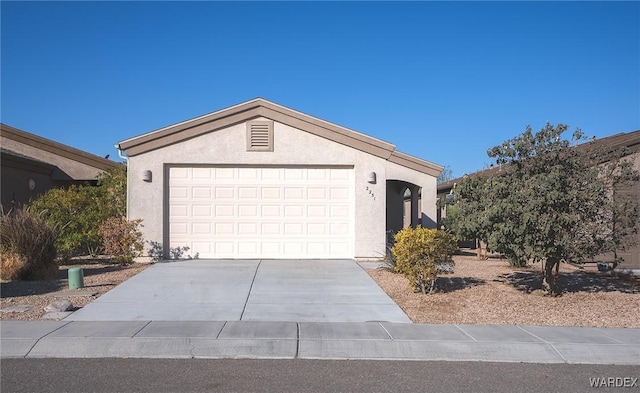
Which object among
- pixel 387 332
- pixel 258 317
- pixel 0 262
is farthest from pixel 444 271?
pixel 0 262

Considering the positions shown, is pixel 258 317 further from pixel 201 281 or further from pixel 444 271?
pixel 444 271

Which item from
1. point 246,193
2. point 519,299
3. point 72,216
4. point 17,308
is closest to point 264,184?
point 246,193

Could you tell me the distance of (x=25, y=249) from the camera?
12141 mm

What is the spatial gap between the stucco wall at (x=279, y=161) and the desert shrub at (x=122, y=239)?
15.6 inches

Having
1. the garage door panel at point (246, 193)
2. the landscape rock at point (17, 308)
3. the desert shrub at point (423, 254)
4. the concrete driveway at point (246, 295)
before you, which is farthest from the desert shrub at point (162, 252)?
the desert shrub at point (423, 254)

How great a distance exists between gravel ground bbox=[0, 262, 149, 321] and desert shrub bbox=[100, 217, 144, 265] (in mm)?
431

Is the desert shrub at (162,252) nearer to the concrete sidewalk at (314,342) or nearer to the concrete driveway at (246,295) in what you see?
the concrete driveway at (246,295)

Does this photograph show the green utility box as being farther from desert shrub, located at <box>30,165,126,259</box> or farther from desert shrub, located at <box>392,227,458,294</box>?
desert shrub, located at <box>392,227,458,294</box>

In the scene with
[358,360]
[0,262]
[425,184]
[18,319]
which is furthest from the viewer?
[425,184]

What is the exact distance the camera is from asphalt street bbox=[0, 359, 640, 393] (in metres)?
5.85

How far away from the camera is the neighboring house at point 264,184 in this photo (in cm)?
1511

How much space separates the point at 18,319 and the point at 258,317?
12.5ft

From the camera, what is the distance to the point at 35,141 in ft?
61.1

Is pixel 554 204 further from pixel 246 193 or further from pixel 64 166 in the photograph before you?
pixel 64 166
